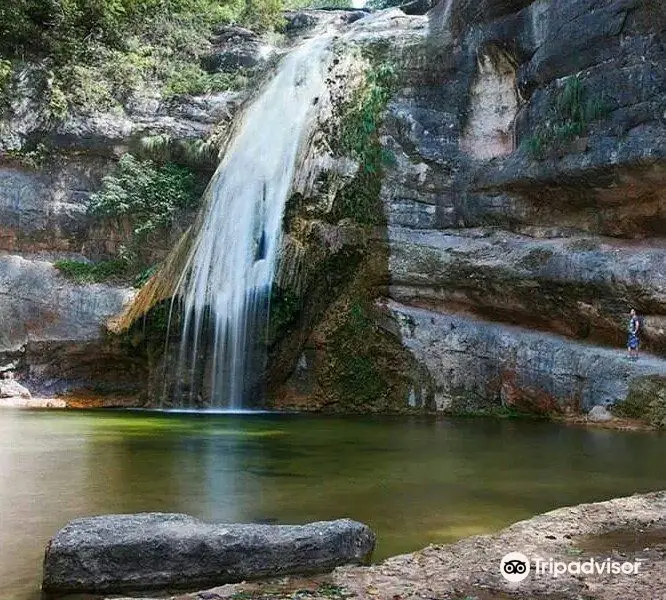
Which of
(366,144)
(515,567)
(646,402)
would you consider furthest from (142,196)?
(515,567)

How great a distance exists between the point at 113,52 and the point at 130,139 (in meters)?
3.40

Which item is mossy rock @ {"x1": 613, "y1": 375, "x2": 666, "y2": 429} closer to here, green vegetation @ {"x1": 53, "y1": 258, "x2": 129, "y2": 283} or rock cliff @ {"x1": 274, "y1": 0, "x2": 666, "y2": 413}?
rock cliff @ {"x1": 274, "y1": 0, "x2": 666, "y2": 413}

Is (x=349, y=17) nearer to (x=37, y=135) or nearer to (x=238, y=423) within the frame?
(x=37, y=135)

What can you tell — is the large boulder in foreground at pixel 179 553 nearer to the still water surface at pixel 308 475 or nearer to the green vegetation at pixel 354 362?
the still water surface at pixel 308 475

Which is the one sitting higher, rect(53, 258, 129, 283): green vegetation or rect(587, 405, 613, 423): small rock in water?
rect(53, 258, 129, 283): green vegetation

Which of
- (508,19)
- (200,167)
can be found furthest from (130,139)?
(508,19)

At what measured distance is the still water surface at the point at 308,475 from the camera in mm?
5453

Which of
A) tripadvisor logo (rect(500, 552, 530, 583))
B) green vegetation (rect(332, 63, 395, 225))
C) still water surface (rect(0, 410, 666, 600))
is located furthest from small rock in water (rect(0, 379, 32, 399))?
tripadvisor logo (rect(500, 552, 530, 583))

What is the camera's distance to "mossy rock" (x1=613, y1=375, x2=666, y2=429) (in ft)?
40.4

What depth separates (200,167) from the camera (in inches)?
818

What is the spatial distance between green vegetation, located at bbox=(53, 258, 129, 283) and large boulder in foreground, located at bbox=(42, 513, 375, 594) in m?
15.7

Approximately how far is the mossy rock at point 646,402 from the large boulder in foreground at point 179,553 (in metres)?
9.69

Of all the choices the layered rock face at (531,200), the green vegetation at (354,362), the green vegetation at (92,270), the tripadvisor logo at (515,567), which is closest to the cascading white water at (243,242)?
the green vegetation at (354,362)

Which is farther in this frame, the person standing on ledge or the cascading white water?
the cascading white water
